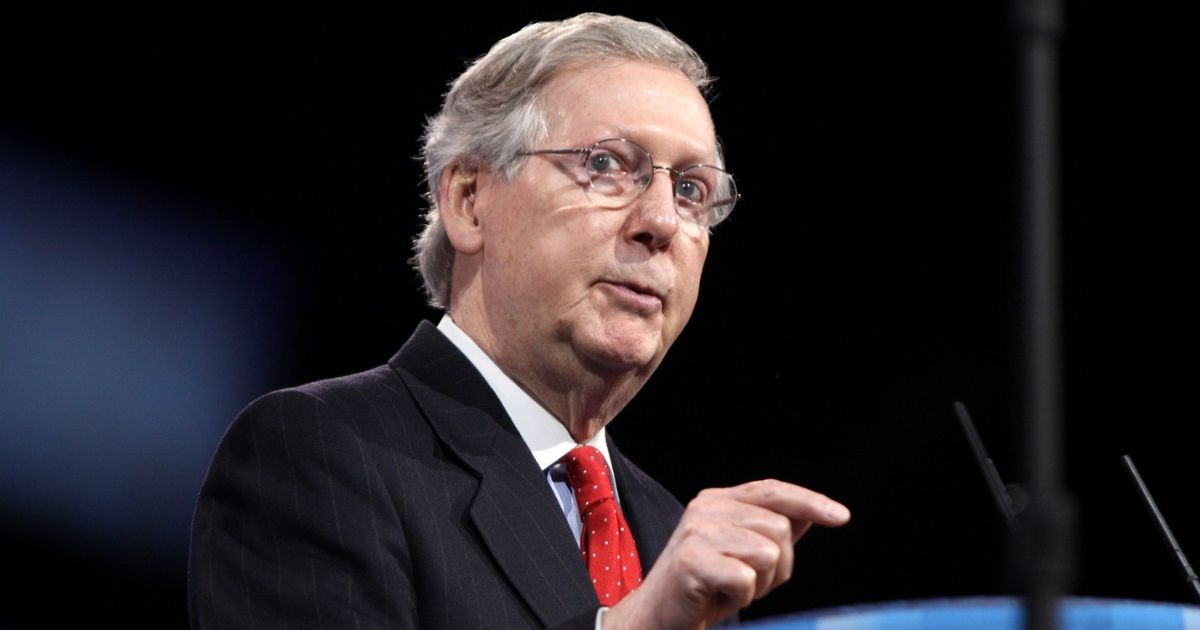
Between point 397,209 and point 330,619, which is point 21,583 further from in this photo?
point 330,619

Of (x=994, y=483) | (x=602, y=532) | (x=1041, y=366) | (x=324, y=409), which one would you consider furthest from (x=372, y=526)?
(x=1041, y=366)

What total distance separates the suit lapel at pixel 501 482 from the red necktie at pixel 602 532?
0.08 meters

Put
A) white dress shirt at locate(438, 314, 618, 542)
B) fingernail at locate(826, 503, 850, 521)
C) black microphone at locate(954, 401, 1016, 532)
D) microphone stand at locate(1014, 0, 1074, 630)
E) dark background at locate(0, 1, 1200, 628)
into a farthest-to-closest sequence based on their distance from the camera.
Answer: dark background at locate(0, 1, 1200, 628) < white dress shirt at locate(438, 314, 618, 542) < black microphone at locate(954, 401, 1016, 532) < fingernail at locate(826, 503, 850, 521) < microphone stand at locate(1014, 0, 1074, 630)

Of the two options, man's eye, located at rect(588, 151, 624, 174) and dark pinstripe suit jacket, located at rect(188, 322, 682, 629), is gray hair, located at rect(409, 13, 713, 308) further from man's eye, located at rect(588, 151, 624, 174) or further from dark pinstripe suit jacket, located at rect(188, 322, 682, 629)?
dark pinstripe suit jacket, located at rect(188, 322, 682, 629)

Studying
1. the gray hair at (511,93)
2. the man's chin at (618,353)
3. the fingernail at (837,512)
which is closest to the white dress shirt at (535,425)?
the man's chin at (618,353)

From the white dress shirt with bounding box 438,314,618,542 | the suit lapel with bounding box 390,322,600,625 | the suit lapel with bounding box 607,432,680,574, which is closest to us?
the suit lapel with bounding box 390,322,600,625

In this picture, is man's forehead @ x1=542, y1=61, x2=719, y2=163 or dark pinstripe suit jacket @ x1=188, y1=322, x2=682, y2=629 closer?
dark pinstripe suit jacket @ x1=188, y1=322, x2=682, y2=629

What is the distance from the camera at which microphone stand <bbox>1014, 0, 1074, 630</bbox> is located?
770 millimetres

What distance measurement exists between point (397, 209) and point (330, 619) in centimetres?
176

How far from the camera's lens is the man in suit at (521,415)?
5.58ft

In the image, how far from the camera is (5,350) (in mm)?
2697

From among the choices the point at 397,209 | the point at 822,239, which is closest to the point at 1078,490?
the point at 822,239

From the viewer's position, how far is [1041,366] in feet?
2.53

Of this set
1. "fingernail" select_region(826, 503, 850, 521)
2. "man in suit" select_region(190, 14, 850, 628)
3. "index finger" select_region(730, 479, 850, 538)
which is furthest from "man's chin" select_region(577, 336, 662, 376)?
"fingernail" select_region(826, 503, 850, 521)
